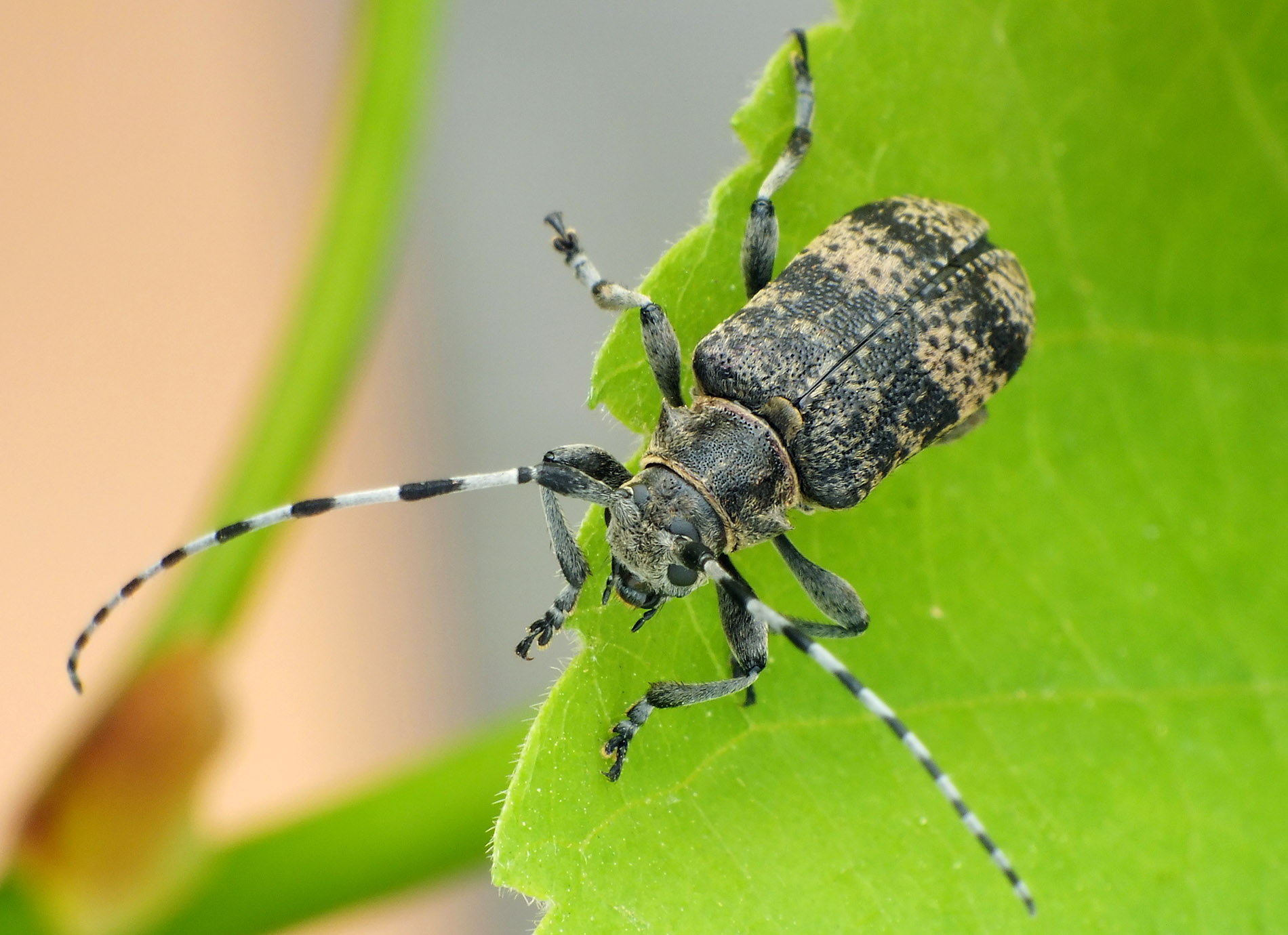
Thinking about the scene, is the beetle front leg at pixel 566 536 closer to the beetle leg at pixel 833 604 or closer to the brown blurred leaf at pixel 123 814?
the beetle leg at pixel 833 604

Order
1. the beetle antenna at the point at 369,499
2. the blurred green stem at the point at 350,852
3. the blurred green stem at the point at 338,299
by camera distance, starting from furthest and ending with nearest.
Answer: the blurred green stem at the point at 338,299, the beetle antenna at the point at 369,499, the blurred green stem at the point at 350,852

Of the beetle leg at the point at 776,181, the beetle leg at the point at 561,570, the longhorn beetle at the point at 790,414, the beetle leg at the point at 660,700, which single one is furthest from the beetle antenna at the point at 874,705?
the beetle leg at the point at 776,181

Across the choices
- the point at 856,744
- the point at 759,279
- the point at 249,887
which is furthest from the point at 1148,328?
the point at 249,887

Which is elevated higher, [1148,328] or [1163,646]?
[1148,328]

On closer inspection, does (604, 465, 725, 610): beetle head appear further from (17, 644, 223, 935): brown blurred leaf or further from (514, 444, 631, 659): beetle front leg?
(17, 644, 223, 935): brown blurred leaf

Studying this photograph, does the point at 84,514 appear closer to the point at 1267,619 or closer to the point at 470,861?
the point at 470,861

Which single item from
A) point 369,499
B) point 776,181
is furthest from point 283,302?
point 776,181
